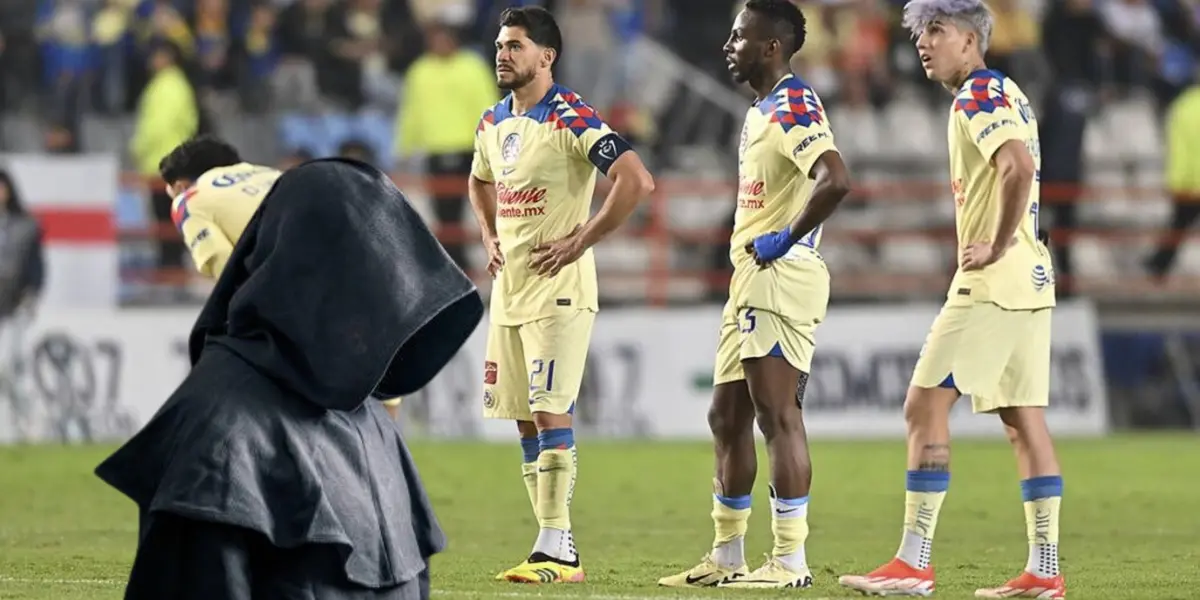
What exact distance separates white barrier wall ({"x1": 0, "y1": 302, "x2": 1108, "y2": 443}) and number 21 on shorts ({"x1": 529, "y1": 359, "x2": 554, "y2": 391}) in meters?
→ 9.12

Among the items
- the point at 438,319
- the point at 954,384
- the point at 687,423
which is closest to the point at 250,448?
the point at 438,319

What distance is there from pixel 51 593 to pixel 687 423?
11389 millimetres

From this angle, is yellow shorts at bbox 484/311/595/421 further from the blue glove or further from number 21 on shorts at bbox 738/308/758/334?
the blue glove

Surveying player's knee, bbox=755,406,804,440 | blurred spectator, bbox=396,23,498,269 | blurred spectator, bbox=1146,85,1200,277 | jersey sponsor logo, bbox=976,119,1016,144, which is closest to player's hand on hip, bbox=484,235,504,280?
player's knee, bbox=755,406,804,440

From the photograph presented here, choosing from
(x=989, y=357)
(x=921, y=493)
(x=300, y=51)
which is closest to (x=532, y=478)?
(x=921, y=493)

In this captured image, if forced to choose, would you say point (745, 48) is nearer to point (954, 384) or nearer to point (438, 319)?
point (954, 384)

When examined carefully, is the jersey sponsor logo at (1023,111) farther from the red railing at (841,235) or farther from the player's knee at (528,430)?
the red railing at (841,235)

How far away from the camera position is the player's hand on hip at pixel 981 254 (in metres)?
8.13

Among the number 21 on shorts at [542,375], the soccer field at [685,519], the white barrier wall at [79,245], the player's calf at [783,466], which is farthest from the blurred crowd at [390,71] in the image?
the player's calf at [783,466]

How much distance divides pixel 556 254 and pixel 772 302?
1.03 meters

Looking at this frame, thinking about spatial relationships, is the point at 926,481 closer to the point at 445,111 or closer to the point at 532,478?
the point at 532,478

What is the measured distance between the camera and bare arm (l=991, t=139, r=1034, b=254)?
26.6 feet

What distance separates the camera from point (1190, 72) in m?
25.2

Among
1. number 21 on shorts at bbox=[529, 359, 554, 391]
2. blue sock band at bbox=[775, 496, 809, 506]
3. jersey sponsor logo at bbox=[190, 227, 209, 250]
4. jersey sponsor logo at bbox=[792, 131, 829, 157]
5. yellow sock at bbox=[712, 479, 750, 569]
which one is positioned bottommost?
yellow sock at bbox=[712, 479, 750, 569]
